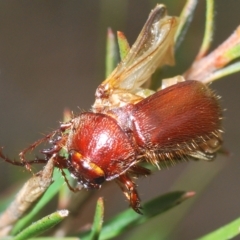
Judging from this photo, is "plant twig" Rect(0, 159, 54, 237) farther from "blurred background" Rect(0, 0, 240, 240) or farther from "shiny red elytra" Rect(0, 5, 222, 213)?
"blurred background" Rect(0, 0, 240, 240)

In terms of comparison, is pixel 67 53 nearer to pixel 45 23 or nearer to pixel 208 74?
pixel 45 23

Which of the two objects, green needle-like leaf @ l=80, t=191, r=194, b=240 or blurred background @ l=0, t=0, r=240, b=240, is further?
blurred background @ l=0, t=0, r=240, b=240

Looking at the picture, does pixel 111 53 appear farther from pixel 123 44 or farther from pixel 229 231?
pixel 229 231

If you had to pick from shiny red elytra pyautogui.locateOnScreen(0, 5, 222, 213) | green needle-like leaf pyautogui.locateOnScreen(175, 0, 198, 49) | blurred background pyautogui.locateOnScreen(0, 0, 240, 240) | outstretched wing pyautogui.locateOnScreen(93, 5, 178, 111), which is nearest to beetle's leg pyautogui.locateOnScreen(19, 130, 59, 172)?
shiny red elytra pyautogui.locateOnScreen(0, 5, 222, 213)

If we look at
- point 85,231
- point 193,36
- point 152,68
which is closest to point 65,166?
point 85,231

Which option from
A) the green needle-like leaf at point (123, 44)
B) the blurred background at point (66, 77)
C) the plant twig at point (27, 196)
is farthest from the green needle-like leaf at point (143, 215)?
the blurred background at point (66, 77)

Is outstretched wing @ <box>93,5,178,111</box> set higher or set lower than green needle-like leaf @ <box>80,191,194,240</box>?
higher

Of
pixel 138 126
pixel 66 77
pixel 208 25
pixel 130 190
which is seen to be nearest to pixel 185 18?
pixel 208 25

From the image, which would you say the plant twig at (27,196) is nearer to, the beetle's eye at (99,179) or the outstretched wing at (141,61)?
the beetle's eye at (99,179)
